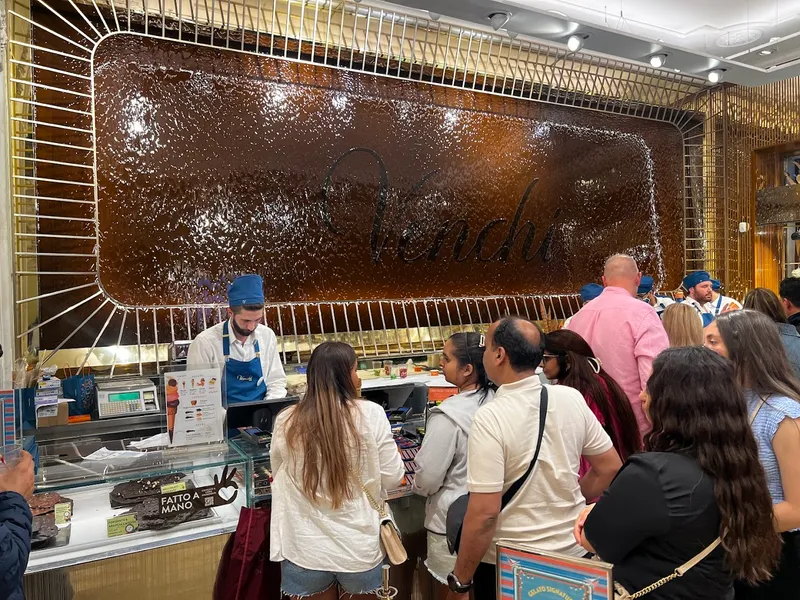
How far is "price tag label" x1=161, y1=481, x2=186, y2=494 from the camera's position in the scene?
Answer: 188 cm

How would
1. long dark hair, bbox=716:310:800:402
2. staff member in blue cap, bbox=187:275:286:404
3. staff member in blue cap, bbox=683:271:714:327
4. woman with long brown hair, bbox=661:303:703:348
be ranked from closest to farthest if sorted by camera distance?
long dark hair, bbox=716:310:800:402, woman with long brown hair, bbox=661:303:703:348, staff member in blue cap, bbox=187:275:286:404, staff member in blue cap, bbox=683:271:714:327

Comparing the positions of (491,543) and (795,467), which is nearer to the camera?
(795,467)

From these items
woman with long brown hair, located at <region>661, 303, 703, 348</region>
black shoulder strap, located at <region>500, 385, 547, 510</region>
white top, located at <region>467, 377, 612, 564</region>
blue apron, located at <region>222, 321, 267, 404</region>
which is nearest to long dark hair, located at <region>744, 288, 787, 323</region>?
woman with long brown hair, located at <region>661, 303, 703, 348</region>

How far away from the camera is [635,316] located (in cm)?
270

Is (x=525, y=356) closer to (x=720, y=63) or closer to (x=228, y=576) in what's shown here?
(x=228, y=576)

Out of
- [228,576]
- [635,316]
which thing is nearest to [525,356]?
[228,576]

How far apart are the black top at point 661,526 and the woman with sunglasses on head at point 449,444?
1.92ft

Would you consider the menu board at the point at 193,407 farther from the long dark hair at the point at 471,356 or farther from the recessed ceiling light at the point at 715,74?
the recessed ceiling light at the point at 715,74

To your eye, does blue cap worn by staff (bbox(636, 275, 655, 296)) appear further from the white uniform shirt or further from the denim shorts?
the denim shorts

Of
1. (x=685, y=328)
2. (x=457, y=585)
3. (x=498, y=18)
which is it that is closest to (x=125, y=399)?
(x=457, y=585)

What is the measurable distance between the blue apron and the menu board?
3.32 feet

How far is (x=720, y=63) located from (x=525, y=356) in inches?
173

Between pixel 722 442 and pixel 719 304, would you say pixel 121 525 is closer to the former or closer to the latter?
pixel 722 442

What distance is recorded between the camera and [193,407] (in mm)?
2082
